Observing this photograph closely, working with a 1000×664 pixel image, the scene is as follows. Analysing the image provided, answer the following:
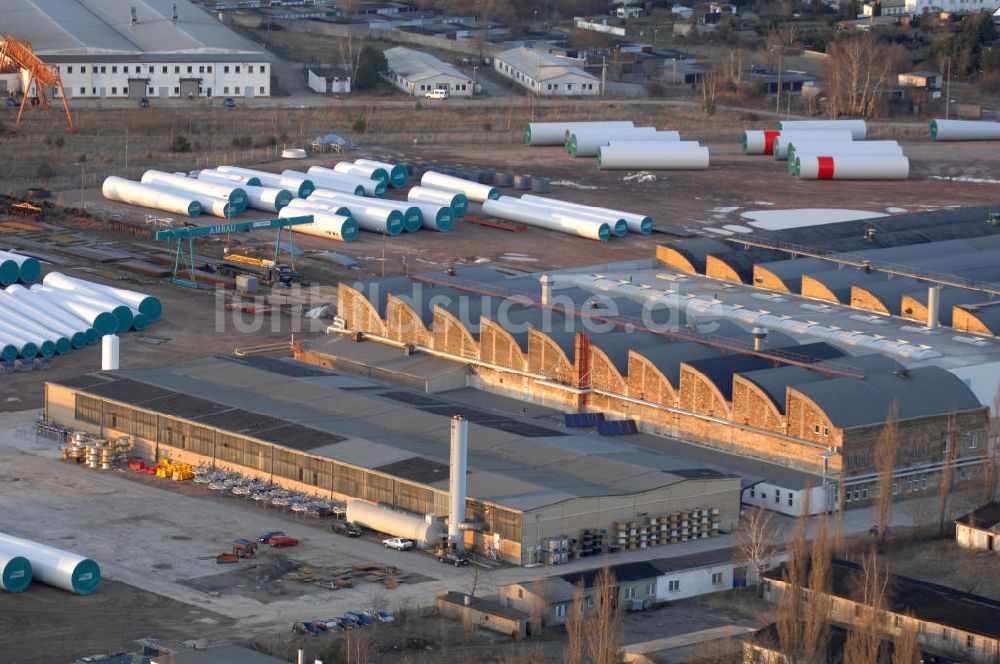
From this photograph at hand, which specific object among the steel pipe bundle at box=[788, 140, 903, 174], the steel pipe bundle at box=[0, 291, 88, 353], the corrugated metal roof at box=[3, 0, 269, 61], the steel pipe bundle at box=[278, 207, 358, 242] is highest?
the corrugated metal roof at box=[3, 0, 269, 61]

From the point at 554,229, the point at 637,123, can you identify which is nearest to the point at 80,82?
the point at 637,123

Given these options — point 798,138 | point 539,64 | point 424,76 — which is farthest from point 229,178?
point 539,64

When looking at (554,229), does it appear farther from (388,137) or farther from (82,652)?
(82,652)

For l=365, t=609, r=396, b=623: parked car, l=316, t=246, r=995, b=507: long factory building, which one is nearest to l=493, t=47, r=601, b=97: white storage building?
l=316, t=246, r=995, b=507: long factory building

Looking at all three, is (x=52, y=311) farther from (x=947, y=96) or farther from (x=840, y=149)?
(x=947, y=96)

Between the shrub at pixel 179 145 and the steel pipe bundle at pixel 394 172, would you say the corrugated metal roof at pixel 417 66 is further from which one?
the steel pipe bundle at pixel 394 172

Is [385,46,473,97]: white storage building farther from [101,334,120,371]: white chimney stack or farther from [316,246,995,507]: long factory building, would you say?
[101,334,120,371]: white chimney stack
